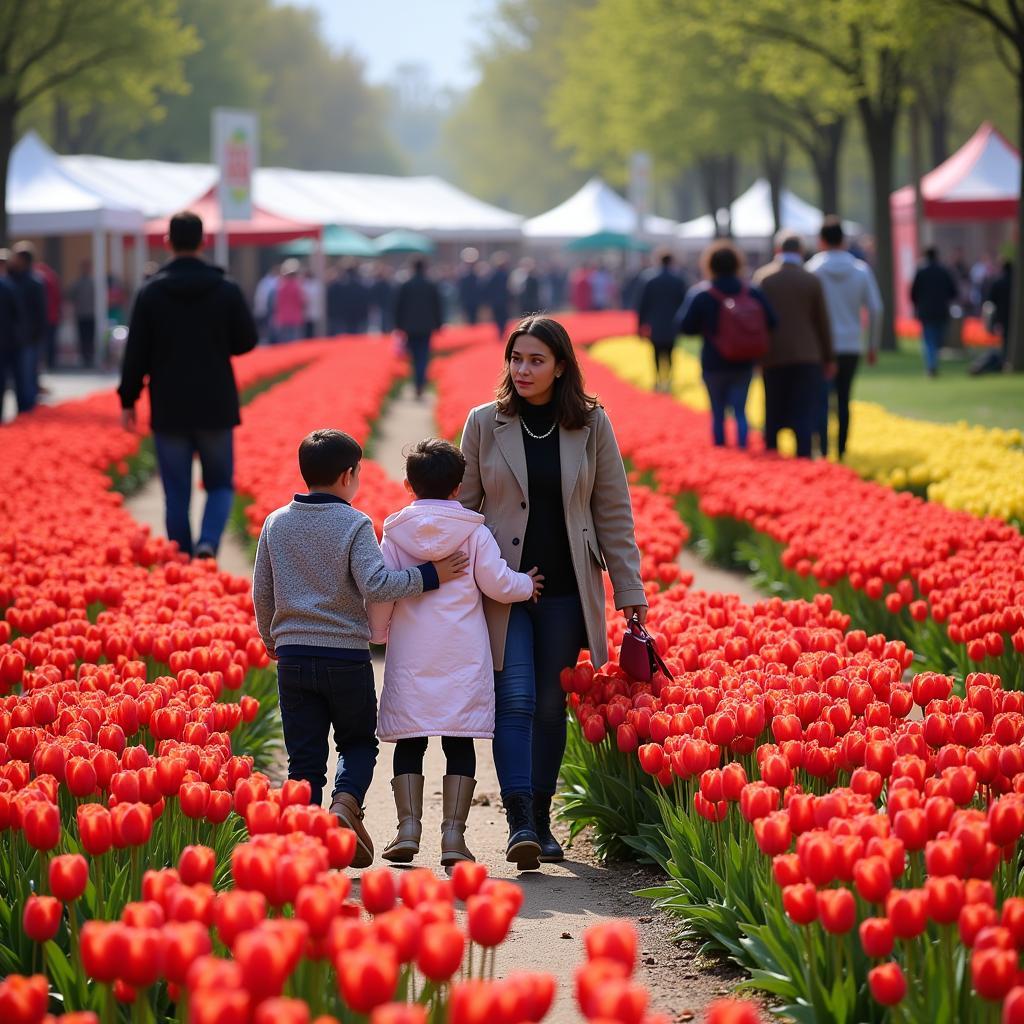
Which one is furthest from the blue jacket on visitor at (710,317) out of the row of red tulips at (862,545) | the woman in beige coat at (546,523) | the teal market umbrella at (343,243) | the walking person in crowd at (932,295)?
the teal market umbrella at (343,243)

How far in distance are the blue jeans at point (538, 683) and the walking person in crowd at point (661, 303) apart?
49.6 ft

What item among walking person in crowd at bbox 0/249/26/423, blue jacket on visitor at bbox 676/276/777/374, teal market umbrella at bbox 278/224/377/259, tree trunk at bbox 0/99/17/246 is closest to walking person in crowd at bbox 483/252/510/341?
teal market umbrella at bbox 278/224/377/259

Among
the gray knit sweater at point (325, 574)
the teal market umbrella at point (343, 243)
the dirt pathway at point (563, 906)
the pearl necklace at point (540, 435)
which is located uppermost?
the teal market umbrella at point (343, 243)

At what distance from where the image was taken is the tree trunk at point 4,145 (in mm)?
27406

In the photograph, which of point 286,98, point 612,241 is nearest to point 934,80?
point 612,241

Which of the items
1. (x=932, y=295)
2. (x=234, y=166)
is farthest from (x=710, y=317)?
(x=234, y=166)

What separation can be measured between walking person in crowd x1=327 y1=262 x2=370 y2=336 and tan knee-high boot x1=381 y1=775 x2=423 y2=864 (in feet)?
110

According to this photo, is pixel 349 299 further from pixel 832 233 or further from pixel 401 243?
pixel 832 233

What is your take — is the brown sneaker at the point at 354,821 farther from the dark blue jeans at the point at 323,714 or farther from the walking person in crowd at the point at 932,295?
Result: the walking person in crowd at the point at 932,295

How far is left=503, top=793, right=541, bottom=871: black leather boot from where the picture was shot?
517cm

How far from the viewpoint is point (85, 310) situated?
33062 mm

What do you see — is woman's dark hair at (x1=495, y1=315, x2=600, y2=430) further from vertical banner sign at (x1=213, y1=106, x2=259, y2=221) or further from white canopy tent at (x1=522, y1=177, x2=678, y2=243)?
white canopy tent at (x1=522, y1=177, x2=678, y2=243)

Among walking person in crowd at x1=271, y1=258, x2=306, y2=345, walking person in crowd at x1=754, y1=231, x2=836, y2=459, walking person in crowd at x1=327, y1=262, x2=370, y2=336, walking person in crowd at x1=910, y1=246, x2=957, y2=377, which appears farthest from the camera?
walking person in crowd at x1=327, y1=262, x2=370, y2=336

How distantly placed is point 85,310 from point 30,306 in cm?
1436
